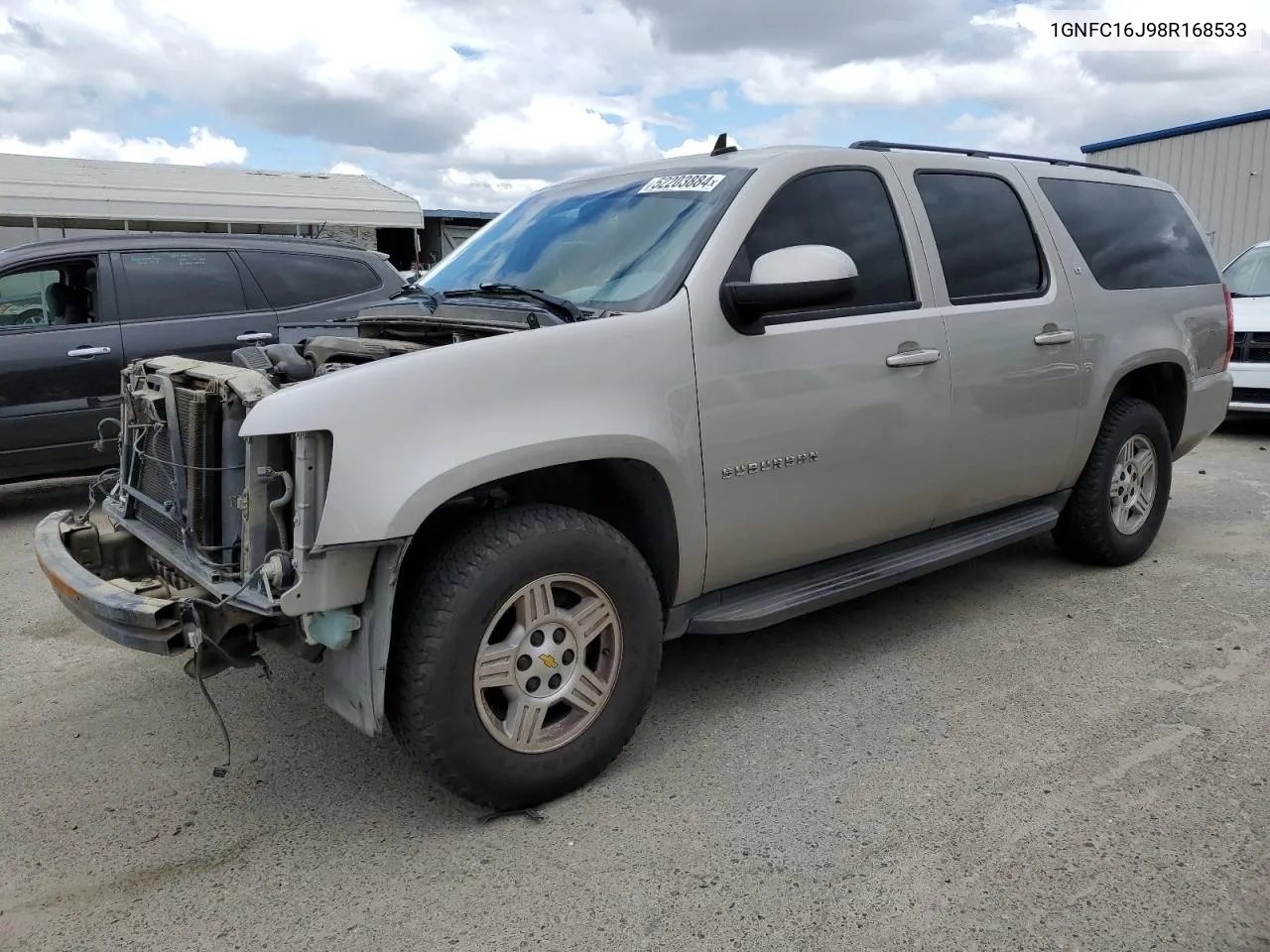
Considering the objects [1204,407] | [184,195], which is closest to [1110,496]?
[1204,407]

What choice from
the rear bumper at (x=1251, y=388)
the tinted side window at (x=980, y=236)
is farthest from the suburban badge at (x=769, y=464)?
the rear bumper at (x=1251, y=388)

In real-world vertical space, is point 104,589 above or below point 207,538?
below

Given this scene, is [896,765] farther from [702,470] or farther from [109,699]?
[109,699]

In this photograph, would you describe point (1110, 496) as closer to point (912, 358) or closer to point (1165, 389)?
point (1165, 389)

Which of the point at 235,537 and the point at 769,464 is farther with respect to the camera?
the point at 769,464

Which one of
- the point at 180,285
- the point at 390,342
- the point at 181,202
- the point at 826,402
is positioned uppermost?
the point at 181,202

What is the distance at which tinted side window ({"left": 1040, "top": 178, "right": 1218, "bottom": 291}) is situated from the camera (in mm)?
4711

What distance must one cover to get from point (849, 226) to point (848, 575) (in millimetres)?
1300

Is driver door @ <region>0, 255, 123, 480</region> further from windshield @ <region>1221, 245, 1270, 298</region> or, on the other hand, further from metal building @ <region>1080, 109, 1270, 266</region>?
metal building @ <region>1080, 109, 1270, 266</region>

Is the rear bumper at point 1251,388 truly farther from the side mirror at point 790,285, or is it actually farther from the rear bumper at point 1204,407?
the side mirror at point 790,285

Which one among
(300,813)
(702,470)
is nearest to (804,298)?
(702,470)

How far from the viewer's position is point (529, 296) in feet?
11.0

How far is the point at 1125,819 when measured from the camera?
2.86 meters

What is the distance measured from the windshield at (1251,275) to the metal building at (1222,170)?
20.0 feet
